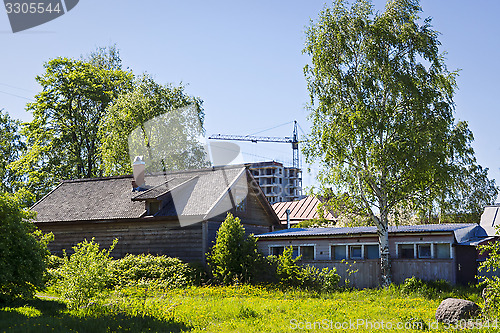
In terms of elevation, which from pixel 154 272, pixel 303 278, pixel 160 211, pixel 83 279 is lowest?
pixel 303 278

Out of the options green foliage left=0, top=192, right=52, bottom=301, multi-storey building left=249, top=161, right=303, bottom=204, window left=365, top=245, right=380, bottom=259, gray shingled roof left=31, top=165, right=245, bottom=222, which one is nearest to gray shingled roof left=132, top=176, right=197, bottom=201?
gray shingled roof left=31, top=165, right=245, bottom=222

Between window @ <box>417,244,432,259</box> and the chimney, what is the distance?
18.5m

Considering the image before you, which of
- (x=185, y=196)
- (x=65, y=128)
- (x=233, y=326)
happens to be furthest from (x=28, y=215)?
(x=65, y=128)

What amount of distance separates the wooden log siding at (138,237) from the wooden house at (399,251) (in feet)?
15.0

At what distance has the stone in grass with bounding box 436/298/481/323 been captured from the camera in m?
14.3

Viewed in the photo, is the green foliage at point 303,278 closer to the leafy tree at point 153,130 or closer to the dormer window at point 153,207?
the dormer window at point 153,207

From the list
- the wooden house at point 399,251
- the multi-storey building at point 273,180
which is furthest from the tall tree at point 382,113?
the multi-storey building at point 273,180

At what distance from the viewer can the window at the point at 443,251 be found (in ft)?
76.3

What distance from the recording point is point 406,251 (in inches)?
969

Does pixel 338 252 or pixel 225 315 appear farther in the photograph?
pixel 338 252

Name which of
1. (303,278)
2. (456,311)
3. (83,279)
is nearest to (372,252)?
(303,278)

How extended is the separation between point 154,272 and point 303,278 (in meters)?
7.71

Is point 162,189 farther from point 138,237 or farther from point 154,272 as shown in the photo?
point 154,272

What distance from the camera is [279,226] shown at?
36.3 meters
